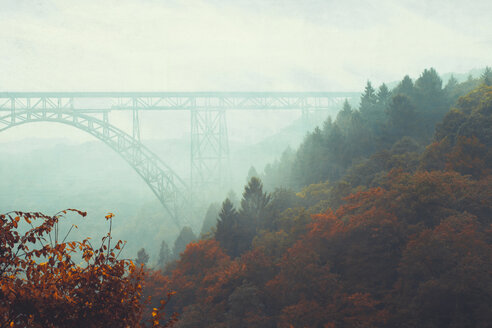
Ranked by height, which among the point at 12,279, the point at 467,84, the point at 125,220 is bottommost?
the point at 125,220

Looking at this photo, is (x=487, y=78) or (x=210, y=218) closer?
(x=487, y=78)

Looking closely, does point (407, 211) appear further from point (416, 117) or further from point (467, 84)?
point (467, 84)

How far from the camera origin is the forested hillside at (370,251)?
20.5 meters

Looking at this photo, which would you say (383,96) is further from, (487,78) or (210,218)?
(210,218)

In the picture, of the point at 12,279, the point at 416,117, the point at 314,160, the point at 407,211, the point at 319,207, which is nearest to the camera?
the point at 12,279

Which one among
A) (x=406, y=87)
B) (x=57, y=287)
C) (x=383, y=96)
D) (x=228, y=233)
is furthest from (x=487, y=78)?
(x=57, y=287)

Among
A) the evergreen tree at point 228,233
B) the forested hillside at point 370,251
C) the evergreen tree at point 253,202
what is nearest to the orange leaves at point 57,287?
the forested hillside at point 370,251

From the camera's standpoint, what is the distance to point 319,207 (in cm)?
3566

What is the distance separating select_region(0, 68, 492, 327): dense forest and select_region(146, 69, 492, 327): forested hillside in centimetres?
8

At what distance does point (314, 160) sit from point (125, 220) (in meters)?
79.5

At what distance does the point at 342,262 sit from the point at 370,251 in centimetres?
195

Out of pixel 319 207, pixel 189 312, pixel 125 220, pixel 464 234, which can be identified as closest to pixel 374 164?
pixel 319 207

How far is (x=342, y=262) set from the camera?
26156 millimetres

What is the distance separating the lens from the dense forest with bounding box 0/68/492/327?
6875 millimetres
